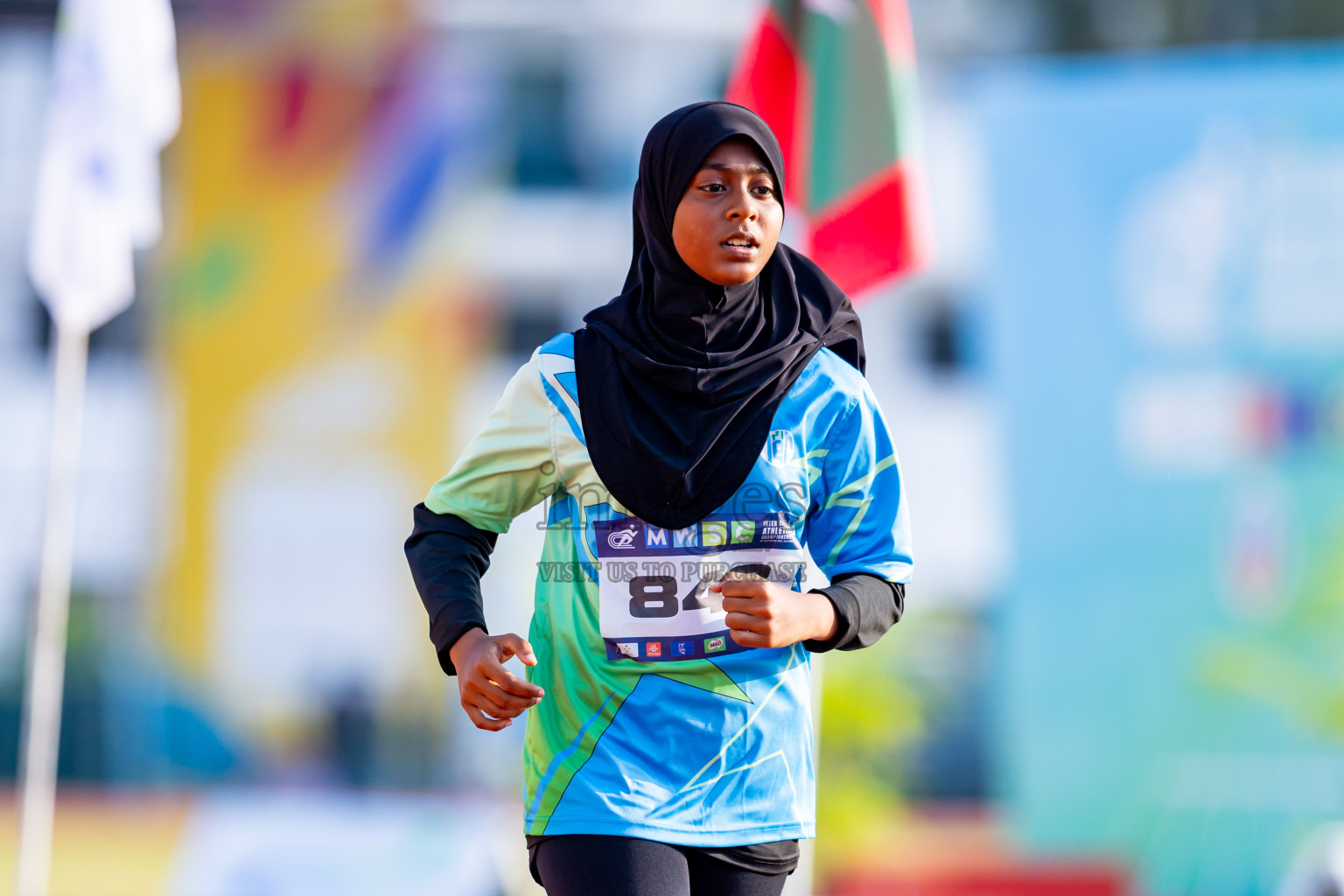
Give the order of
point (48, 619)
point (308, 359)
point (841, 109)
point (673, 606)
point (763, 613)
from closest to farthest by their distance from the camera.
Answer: point (763, 613) < point (673, 606) < point (841, 109) < point (48, 619) < point (308, 359)

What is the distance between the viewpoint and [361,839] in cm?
549

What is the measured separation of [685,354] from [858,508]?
0.26 meters

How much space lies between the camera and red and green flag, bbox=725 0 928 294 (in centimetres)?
416

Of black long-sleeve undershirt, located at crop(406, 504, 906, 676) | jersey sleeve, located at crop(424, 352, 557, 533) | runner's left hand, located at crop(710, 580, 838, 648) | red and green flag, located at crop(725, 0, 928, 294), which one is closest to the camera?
runner's left hand, located at crop(710, 580, 838, 648)

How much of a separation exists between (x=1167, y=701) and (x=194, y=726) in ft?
28.1

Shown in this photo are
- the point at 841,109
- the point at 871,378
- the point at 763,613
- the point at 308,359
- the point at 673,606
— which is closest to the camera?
the point at 763,613

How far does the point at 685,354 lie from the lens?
172cm

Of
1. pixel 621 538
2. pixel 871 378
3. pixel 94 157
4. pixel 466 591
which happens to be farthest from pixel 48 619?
pixel 871 378

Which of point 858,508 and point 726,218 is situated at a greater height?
point 726,218

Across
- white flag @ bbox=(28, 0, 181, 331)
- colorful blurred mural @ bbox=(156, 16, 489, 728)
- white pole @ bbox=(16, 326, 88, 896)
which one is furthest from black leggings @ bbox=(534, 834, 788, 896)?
colorful blurred mural @ bbox=(156, 16, 489, 728)

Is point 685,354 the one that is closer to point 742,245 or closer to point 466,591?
point 742,245

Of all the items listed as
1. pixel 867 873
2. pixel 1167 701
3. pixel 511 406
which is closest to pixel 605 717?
pixel 511 406

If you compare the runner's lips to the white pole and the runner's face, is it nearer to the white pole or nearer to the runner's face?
the runner's face

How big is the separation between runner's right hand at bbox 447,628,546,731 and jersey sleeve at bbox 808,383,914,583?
1.25 ft
